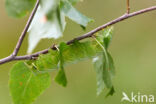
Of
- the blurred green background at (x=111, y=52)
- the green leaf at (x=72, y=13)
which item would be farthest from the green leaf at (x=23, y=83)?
the blurred green background at (x=111, y=52)

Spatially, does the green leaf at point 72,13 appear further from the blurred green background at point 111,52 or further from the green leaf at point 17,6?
the blurred green background at point 111,52

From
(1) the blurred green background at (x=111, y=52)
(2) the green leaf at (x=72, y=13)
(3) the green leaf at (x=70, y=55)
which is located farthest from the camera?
(1) the blurred green background at (x=111, y=52)

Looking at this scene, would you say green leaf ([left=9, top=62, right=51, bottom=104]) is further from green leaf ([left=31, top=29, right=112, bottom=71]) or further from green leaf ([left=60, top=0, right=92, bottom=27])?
green leaf ([left=60, top=0, right=92, bottom=27])

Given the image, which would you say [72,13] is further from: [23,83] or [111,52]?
[111,52]

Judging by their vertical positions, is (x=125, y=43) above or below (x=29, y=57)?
below

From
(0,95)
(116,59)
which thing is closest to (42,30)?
(0,95)

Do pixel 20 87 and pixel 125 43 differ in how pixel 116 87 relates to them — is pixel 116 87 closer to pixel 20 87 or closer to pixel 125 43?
pixel 125 43
